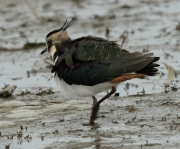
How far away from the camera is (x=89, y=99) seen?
27.8ft

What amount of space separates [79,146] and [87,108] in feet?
5.51

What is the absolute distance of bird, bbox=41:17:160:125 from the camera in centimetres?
678

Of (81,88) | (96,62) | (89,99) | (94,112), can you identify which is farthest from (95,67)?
(89,99)

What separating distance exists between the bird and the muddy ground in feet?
1.55

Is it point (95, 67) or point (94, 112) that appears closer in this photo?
point (95, 67)

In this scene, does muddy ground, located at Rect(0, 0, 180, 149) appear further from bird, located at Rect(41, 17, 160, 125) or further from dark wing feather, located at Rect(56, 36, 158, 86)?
dark wing feather, located at Rect(56, 36, 158, 86)

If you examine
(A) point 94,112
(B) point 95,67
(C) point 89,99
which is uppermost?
(B) point 95,67

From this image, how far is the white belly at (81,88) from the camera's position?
22.7ft

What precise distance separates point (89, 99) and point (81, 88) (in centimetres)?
151

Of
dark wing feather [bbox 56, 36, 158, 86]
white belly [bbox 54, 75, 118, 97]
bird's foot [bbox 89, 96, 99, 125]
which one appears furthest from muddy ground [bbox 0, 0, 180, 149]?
dark wing feather [bbox 56, 36, 158, 86]

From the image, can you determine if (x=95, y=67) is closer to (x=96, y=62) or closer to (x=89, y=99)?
(x=96, y=62)

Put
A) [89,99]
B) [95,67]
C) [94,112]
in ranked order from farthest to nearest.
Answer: [89,99]
[94,112]
[95,67]

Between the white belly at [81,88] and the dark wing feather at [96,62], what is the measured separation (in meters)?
0.07

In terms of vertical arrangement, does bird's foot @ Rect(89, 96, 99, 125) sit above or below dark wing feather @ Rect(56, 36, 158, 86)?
below
